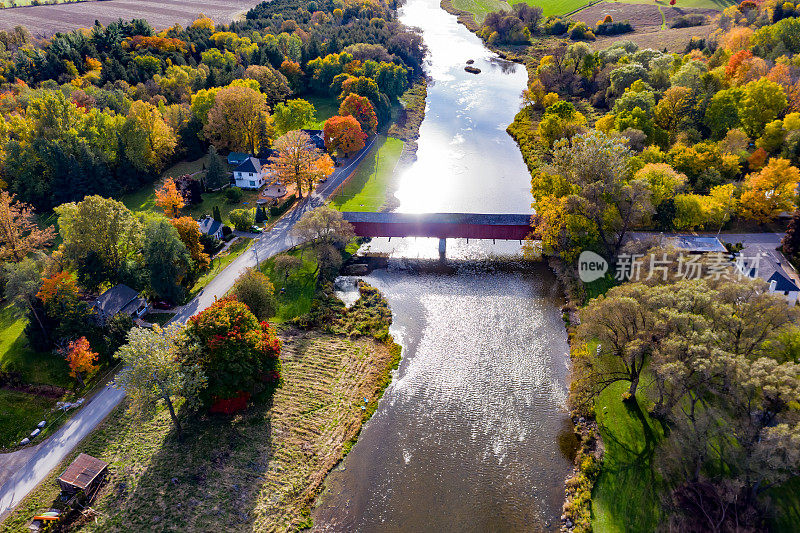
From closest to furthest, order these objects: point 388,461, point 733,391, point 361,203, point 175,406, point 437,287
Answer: point 733,391 < point 388,461 < point 175,406 < point 437,287 < point 361,203

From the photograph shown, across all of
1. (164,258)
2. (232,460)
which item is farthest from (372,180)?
(232,460)

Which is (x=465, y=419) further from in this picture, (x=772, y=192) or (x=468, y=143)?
(x=468, y=143)

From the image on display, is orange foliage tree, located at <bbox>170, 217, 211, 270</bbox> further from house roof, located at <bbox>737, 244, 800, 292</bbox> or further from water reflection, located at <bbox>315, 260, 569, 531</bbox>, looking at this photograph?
house roof, located at <bbox>737, 244, 800, 292</bbox>

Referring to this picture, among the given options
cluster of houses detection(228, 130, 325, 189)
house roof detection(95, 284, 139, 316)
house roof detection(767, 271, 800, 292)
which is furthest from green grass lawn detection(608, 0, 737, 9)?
house roof detection(95, 284, 139, 316)

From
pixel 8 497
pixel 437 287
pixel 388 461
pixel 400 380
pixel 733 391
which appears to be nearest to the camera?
pixel 733 391

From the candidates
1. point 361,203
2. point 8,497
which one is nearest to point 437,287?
point 361,203

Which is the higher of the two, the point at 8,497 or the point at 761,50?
the point at 761,50

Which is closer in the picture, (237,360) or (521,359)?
(237,360)

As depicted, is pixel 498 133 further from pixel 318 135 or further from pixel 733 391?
pixel 733 391
